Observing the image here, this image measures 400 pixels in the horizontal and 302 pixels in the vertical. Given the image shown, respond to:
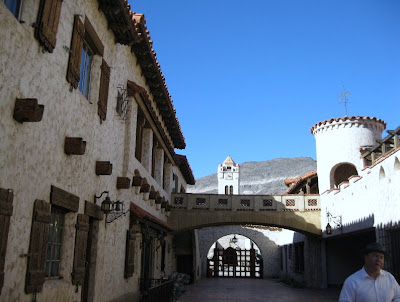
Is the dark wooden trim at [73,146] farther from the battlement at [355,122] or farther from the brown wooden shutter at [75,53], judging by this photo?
the battlement at [355,122]

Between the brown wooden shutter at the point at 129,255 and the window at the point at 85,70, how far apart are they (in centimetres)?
449

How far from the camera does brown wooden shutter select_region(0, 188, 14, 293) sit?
16.9ft

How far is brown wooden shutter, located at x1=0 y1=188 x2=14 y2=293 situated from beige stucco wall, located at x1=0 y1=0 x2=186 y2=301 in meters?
0.15

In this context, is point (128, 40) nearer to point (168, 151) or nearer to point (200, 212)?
point (168, 151)

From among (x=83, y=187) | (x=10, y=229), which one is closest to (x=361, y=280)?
(x=10, y=229)

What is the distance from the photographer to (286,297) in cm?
1873

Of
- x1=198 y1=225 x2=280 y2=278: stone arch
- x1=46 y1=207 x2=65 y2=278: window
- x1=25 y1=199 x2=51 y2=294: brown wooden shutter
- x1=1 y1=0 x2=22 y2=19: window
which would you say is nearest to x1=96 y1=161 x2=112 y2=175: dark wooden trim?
x1=46 y1=207 x2=65 y2=278: window

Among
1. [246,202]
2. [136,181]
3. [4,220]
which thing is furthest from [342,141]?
[4,220]

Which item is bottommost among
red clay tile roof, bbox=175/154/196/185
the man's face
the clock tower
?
the man's face

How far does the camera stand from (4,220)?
17.2 feet

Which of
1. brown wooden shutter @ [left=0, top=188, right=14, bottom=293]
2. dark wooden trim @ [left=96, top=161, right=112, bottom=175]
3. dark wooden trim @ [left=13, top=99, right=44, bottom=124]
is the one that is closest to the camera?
brown wooden shutter @ [left=0, top=188, right=14, bottom=293]

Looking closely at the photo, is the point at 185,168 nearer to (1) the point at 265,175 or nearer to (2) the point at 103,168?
(2) the point at 103,168

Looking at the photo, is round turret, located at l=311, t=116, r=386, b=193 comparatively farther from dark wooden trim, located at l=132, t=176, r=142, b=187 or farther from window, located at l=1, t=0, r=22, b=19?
window, located at l=1, t=0, r=22, b=19

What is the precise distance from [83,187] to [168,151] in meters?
11.0
